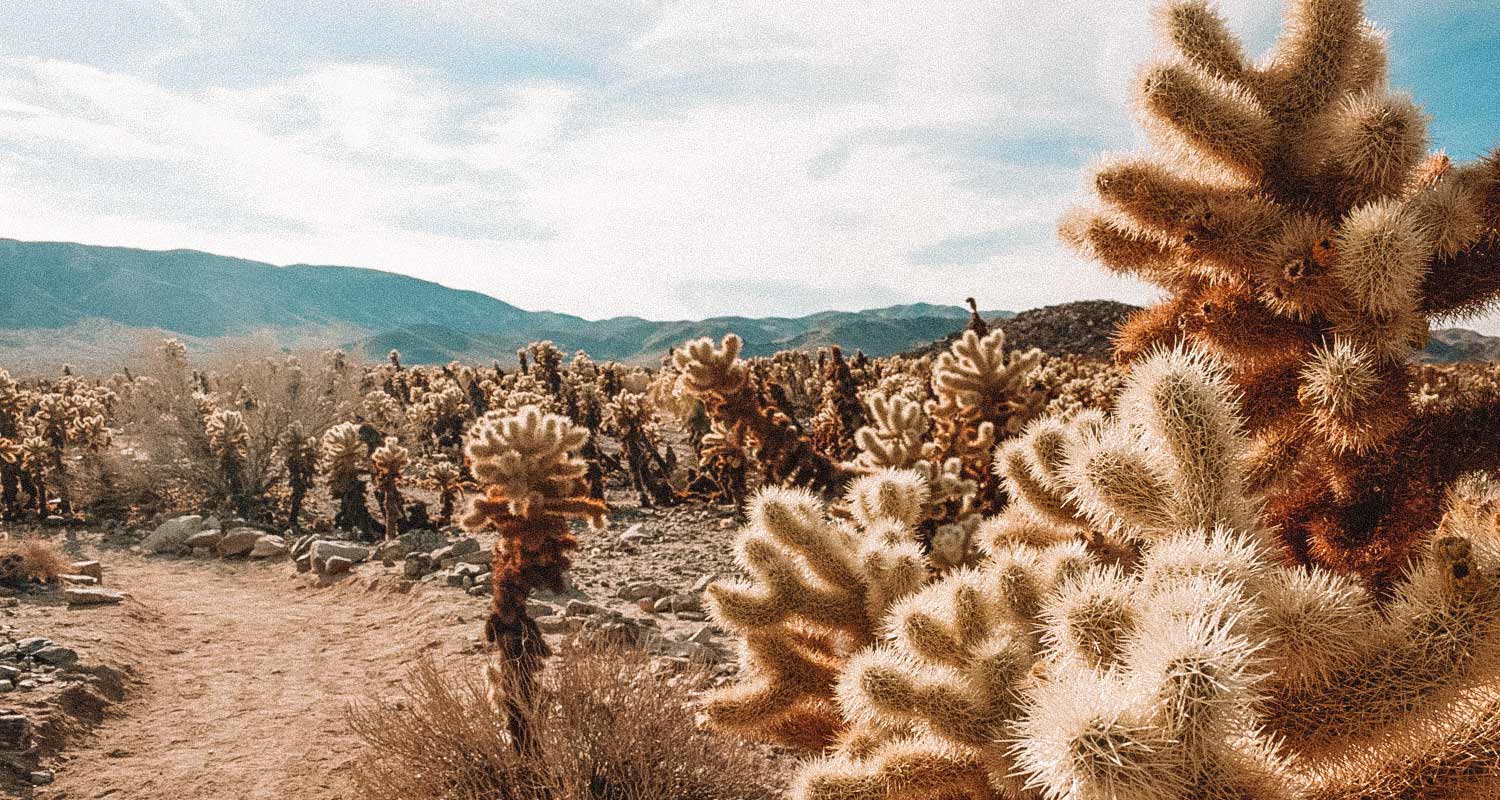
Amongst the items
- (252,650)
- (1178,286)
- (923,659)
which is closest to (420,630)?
(252,650)

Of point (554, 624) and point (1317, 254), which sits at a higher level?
point (1317, 254)

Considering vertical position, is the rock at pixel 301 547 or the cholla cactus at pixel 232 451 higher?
the cholla cactus at pixel 232 451

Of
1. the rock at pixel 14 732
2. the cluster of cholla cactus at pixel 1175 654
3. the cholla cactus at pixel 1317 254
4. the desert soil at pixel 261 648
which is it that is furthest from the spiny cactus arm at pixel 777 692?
the rock at pixel 14 732

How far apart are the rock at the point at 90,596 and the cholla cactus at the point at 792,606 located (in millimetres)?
9397

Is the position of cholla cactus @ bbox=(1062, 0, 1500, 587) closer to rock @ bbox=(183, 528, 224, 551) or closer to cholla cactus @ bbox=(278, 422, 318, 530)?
rock @ bbox=(183, 528, 224, 551)

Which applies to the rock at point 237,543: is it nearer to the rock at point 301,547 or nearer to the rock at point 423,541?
the rock at point 301,547

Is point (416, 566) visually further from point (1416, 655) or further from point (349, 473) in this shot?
point (1416, 655)

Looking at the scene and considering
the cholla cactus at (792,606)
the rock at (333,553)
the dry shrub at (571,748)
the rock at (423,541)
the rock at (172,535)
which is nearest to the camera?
the cholla cactus at (792,606)

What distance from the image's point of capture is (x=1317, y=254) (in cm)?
190

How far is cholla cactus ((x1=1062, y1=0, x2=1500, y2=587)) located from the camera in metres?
1.85

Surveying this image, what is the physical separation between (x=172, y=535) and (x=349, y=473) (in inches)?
110

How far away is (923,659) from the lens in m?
1.98

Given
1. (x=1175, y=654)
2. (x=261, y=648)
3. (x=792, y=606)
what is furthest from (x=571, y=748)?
(x=261, y=648)

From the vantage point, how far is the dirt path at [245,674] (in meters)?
4.95
